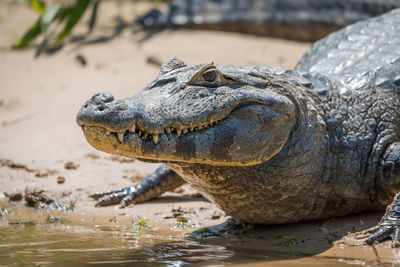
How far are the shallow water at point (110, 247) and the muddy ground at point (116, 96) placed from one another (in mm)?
154

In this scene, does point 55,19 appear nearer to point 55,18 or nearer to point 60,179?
point 55,18

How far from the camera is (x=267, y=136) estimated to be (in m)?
3.69

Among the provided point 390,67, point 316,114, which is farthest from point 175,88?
point 390,67

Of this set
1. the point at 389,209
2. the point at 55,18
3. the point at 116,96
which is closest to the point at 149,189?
the point at 389,209

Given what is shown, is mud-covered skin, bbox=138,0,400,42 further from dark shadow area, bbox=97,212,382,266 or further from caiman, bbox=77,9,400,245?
dark shadow area, bbox=97,212,382,266

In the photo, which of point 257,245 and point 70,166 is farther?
point 70,166

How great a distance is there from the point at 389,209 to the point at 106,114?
5.94ft

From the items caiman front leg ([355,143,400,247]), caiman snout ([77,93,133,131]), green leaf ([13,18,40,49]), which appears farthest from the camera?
green leaf ([13,18,40,49])

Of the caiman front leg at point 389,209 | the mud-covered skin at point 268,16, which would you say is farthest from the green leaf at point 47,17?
the caiman front leg at point 389,209

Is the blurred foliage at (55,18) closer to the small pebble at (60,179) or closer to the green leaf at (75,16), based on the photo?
the green leaf at (75,16)

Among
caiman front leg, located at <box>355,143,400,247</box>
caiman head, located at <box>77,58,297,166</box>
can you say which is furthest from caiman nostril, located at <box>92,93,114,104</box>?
caiman front leg, located at <box>355,143,400,247</box>

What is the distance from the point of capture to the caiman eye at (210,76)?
3.76 metres

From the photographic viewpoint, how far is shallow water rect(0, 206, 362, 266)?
11.5ft

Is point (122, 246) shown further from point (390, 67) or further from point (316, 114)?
point (390, 67)
